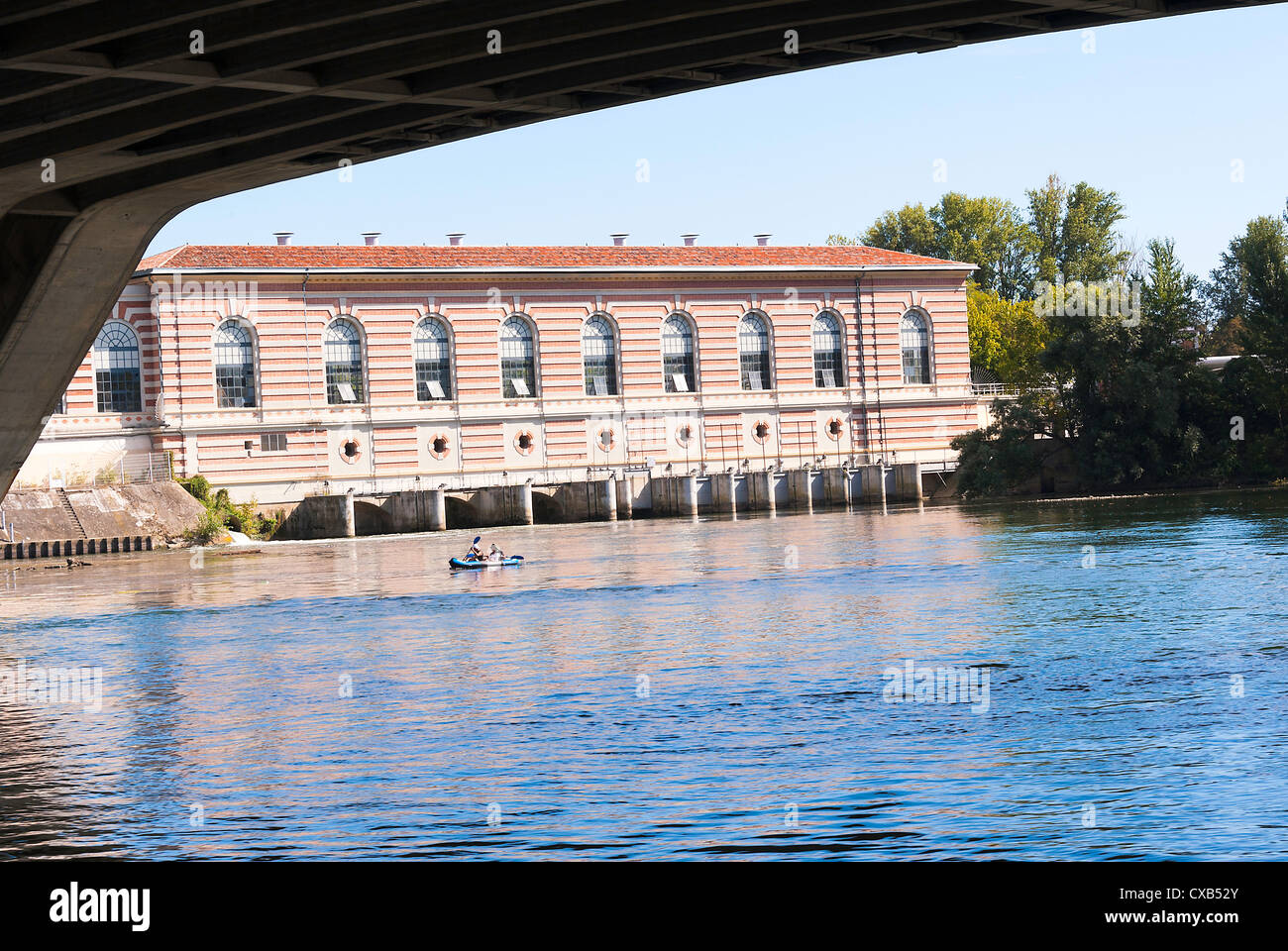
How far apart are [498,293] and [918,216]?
53438mm

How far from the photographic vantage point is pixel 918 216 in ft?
400

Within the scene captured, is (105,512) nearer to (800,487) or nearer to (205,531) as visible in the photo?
(205,531)

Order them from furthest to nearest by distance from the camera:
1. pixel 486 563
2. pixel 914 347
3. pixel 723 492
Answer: pixel 914 347 < pixel 723 492 < pixel 486 563

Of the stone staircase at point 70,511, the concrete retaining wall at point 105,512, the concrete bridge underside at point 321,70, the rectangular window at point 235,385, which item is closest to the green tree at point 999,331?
the rectangular window at point 235,385

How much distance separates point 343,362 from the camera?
75.5 metres

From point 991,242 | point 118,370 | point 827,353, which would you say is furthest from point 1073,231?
point 118,370

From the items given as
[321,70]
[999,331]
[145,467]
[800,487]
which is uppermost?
[999,331]

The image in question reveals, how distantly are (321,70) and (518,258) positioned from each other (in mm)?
59318

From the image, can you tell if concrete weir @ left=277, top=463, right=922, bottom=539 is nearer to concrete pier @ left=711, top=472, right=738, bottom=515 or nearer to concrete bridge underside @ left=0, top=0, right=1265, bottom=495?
concrete pier @ left=711, top=472, right=738, bottom=515

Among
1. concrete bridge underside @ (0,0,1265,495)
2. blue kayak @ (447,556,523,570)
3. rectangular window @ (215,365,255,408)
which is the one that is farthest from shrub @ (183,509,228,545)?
concrete bridge underside @ (0,0,1265,495)

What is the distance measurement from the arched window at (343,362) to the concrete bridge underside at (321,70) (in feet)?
156

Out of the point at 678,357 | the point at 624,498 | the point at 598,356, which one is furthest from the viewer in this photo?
the point at 678,357
